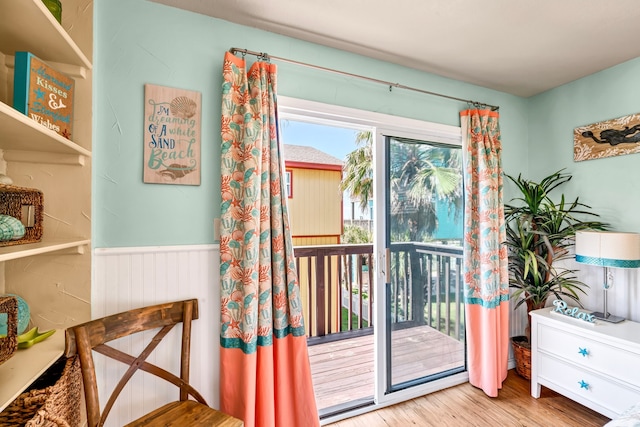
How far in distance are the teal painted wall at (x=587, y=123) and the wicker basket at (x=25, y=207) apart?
11.9 feet

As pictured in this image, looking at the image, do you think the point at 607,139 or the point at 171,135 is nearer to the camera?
the point at 171,135

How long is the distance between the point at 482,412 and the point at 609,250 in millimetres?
1421

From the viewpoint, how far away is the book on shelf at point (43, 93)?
108cm

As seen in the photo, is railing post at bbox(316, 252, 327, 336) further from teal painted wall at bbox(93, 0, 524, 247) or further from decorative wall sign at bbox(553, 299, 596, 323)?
decorative wall sign at bbox(553, 299, 596, 323)

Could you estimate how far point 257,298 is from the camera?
5.38 ft

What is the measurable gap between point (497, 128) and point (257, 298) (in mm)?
2415

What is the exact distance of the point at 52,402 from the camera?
41.7 inches

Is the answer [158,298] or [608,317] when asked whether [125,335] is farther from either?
[608,317]

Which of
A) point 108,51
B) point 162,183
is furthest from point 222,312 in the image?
point 108,51

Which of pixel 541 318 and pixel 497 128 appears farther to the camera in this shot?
pixel 497 128

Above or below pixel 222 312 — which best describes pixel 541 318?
below

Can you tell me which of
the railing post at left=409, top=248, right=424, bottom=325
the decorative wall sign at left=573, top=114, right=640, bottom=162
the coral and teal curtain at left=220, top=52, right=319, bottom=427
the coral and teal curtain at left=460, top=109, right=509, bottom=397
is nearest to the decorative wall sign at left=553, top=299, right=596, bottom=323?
the coral and teal curtain at left=460, top=109, right=509, bottom=397

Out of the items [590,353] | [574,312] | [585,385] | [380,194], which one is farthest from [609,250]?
[380,194]

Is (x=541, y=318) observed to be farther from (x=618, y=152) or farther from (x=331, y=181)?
(x=331, y=181)
